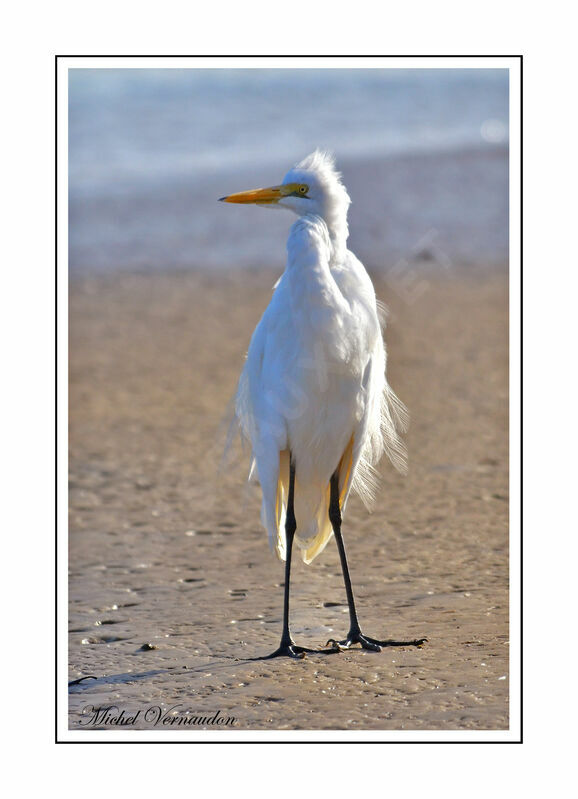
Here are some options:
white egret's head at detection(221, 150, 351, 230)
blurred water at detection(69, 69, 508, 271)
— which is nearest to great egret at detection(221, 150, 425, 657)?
white egret's head at detection(221, 150, 351, 230)

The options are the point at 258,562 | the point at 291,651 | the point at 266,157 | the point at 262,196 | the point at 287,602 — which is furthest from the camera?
the point at 266,157

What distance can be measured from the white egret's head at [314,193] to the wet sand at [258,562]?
114 centimetres

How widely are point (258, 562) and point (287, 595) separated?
42.3 inches

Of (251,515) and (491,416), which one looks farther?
(491,416)

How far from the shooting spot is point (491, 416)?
717 cm

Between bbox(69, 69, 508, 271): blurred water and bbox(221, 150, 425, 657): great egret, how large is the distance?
829 cm

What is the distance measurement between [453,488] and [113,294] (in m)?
6.88

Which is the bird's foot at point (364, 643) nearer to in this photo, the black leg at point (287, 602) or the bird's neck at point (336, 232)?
the black leg at point (287, 602)

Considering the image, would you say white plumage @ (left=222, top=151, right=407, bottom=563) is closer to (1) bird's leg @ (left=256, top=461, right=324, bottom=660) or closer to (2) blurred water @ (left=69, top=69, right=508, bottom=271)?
(1) bird's leg @ (left=256, top=461, right=324, bottom=660)

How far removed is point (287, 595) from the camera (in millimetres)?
3787

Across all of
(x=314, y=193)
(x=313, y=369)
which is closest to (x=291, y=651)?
(x=313, y=369)

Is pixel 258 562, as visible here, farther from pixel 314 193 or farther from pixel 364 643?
pixel 314 193

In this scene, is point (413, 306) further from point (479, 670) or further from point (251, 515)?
point (479, 670)
